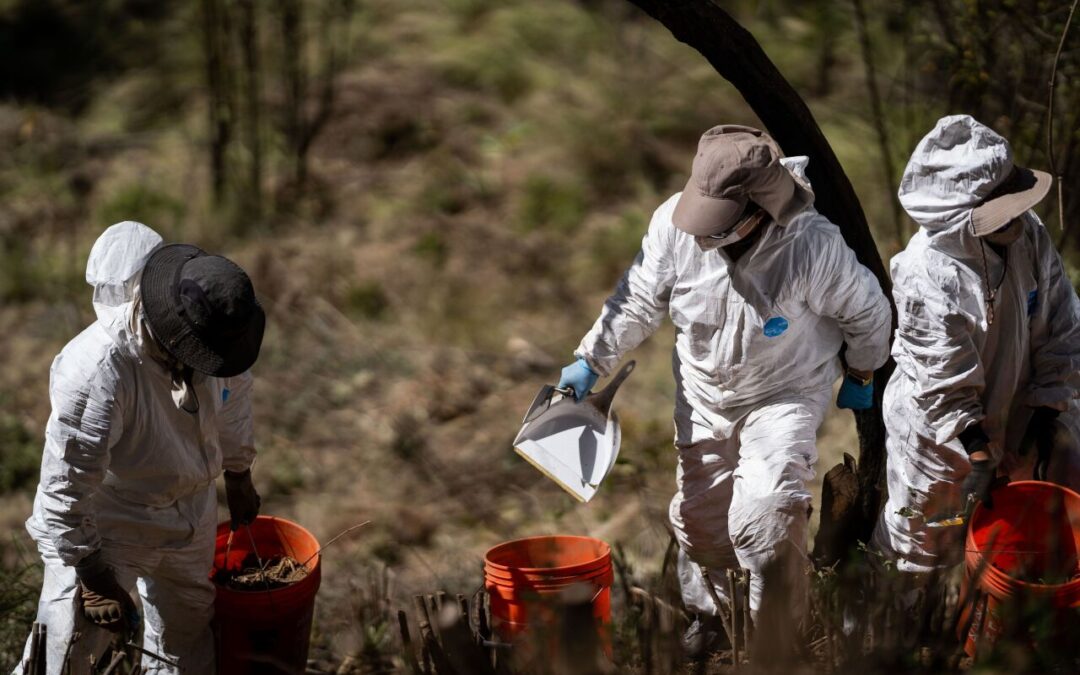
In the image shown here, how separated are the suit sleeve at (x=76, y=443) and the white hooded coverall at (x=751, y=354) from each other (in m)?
1.56

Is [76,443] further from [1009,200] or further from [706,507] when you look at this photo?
[1009,200]

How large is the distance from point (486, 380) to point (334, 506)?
1.56 metres

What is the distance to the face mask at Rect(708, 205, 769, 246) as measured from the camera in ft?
11.4

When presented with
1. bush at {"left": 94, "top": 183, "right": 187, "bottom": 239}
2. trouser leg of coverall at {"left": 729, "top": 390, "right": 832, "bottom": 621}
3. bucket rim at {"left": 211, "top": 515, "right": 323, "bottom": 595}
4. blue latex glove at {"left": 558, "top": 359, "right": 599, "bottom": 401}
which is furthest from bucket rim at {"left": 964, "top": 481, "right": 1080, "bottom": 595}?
bush at {"left": 94, "top": 183, "right": 187, "bottom": 239}

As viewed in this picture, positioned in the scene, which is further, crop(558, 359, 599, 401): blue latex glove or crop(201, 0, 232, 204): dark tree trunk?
crop(201, 0, 232, 204): dark tree trunk

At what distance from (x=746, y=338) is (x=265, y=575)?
175 centimetres

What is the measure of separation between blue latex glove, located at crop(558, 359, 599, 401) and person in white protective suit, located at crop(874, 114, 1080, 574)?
100 cm

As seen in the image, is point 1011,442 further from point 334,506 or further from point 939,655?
point 334,506

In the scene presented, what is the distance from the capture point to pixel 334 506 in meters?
6.29

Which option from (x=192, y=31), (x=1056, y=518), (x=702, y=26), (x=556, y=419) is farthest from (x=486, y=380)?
(x=192, y=31)

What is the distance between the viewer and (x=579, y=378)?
3949mm

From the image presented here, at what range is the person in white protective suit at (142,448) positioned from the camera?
3.20 m

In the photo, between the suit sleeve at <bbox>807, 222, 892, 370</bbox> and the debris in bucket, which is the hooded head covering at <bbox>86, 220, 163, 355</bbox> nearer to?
the debris in bucket

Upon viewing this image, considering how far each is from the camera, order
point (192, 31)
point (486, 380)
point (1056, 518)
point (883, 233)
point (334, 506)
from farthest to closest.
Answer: point (192, 31) → point (486, 380) → point (883, 233) → point (334, 506) → point (1056, 518)
